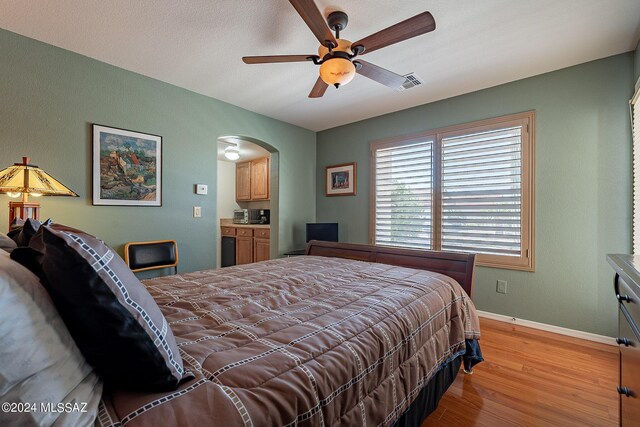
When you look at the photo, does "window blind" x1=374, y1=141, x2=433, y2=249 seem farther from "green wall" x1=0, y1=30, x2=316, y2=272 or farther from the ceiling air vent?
"green wall" x1=0, y1=30, x2=316, y2=272

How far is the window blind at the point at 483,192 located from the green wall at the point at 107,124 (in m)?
2.53

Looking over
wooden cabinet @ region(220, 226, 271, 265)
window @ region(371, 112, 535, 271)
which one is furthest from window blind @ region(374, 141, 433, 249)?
wooden cabinet @ region(220, 226, 271, 265)

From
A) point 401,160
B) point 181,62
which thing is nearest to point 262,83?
point 181,62

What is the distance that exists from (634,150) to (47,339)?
364 cm

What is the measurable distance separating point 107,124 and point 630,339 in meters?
3.69

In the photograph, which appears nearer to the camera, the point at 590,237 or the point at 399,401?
the point at 399,401

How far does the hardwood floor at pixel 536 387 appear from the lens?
1.59 m

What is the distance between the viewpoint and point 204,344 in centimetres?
88

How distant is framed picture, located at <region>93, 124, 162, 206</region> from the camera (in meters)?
2.58

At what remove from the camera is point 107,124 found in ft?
8.59

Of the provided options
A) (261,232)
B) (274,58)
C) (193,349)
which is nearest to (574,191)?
(274,58)

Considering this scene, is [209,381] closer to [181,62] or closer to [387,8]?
[387,8]

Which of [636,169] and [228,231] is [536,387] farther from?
[228,231]

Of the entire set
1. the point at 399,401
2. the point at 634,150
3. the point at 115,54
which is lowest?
the point at 399,401
